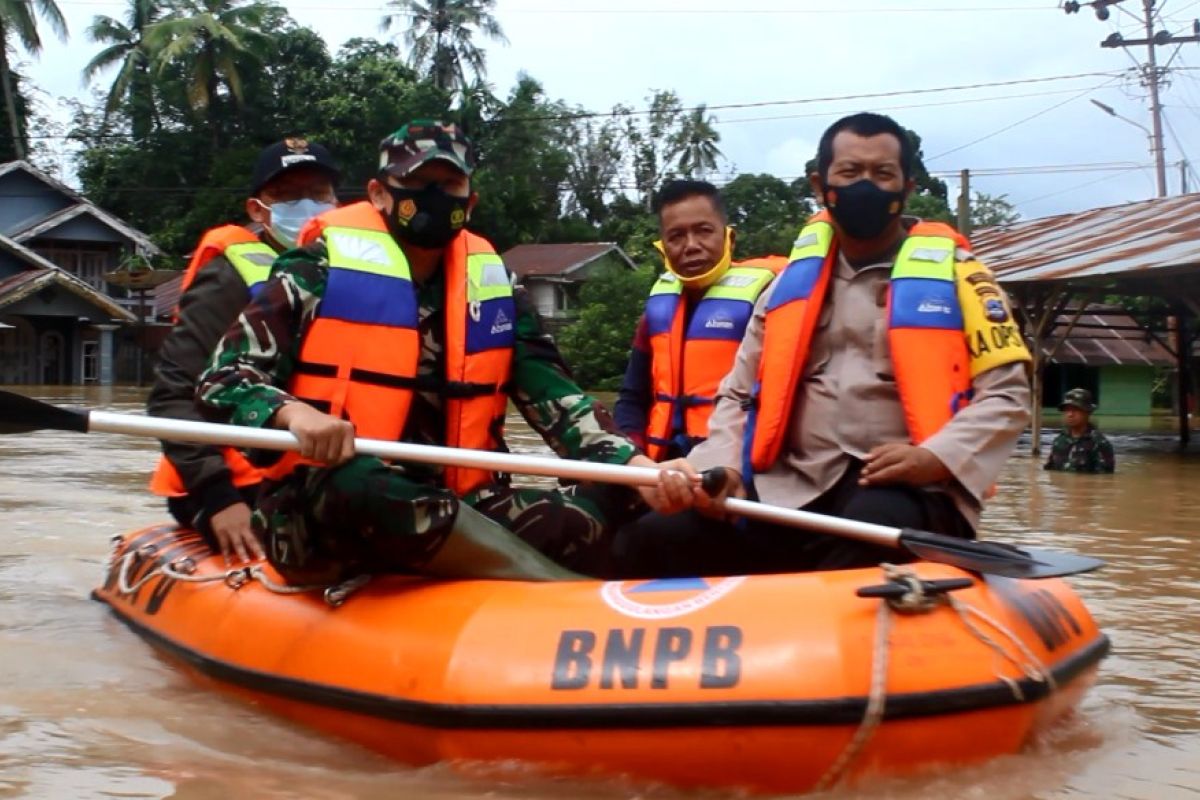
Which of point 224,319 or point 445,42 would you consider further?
point 445,42

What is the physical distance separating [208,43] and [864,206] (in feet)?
122

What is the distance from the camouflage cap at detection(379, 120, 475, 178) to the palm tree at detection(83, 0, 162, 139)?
1506 inches

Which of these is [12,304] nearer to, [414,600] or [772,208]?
[772,208]

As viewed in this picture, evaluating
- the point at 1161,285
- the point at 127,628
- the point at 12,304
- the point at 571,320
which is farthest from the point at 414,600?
the point at 571,320

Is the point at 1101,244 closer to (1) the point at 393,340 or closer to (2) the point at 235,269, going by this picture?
(2) the point at 235,269

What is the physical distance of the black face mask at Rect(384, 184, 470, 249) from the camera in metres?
3.76

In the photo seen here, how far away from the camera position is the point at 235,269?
15.8 feet

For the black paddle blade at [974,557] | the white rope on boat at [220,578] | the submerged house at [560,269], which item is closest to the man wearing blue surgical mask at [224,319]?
the white rope on boat at [220,578]

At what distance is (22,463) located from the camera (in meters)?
11.9

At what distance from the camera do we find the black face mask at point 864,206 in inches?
145

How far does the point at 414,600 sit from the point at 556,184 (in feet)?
136

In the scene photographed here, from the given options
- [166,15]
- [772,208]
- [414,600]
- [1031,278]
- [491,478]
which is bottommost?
[414,600]

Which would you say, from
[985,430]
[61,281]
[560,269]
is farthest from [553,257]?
[985,430]

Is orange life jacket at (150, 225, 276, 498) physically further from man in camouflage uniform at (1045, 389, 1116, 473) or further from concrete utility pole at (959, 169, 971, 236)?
concrete utility pole at (959, 169, 971, 236)
